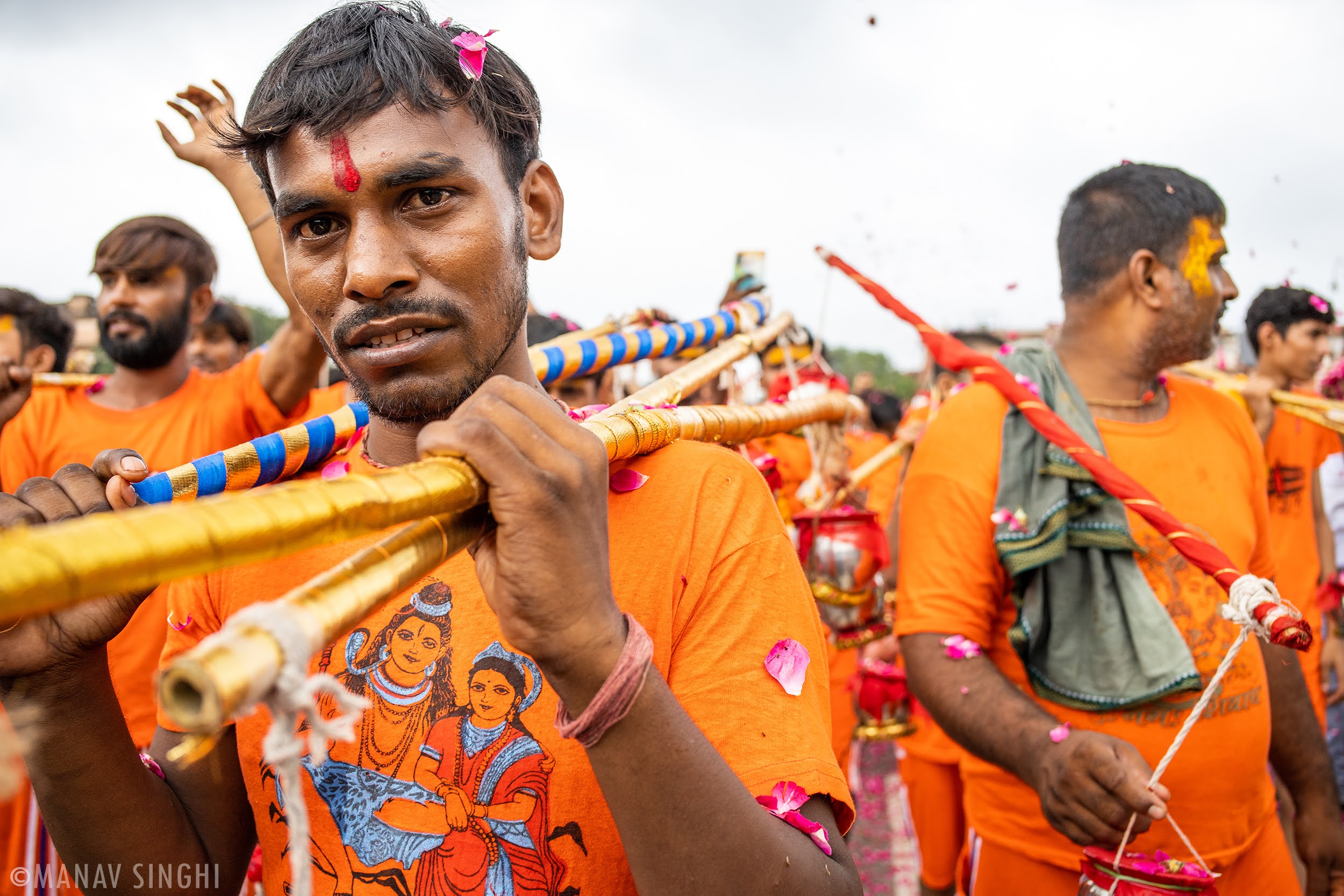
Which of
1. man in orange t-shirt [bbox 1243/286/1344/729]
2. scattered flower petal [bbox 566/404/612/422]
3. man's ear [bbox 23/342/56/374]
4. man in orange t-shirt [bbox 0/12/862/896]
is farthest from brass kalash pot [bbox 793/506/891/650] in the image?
man's ear [bbox 23/342/56/374]

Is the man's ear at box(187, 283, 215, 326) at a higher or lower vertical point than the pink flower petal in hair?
lower

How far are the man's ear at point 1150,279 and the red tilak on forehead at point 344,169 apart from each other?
238 cm

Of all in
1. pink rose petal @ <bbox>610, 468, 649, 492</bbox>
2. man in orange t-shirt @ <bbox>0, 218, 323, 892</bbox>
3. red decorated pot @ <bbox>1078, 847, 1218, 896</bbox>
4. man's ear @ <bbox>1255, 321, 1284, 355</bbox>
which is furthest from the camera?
man's ear @ <bbox>1255, 321, 1284, 355</bbox>

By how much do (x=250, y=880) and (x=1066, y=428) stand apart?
9.81ft

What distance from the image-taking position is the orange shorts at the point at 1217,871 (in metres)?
2.50

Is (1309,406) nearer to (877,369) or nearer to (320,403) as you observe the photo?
(320,403)

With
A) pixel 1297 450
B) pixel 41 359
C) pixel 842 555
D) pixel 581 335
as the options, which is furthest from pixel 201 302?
pixel 1297 450

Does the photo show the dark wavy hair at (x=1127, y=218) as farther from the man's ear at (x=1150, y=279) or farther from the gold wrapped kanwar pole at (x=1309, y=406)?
the gold wrapped kanwar pole at (x=1309, y=406)

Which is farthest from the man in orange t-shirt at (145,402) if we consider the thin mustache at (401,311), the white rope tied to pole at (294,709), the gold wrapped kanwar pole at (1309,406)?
the gold wrapped kanwar pole at (1309,406)

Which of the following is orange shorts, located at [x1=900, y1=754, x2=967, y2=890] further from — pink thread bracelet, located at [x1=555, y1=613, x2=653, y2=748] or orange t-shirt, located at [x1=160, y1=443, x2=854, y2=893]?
pink thread bracelet, located at [x1=555, y1=613, x2=653, y2=748]

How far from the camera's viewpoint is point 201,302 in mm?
4305

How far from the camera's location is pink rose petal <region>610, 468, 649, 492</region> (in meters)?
1.47

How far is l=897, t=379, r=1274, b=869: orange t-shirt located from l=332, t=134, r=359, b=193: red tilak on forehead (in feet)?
6.07

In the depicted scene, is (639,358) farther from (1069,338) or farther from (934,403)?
(934,403)
